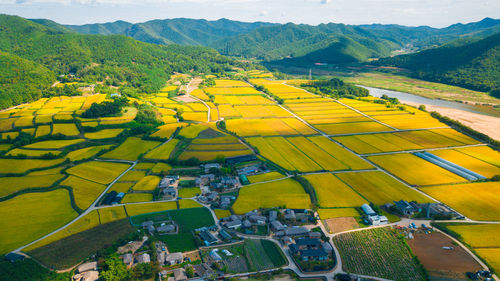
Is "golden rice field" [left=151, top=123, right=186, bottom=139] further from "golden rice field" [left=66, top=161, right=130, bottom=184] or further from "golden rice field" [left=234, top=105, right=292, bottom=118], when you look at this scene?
"golden rice field" [left=234, top=105, right=292, bottom=118]

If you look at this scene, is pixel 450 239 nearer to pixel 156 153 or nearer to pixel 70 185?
pixel 156 153

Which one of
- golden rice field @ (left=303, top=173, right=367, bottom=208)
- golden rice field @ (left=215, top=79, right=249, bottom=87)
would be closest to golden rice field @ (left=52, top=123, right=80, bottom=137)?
golden rice field @ (left=303, top=173, right=367, bottom=208)

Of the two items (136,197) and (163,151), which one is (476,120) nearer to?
(163,151)

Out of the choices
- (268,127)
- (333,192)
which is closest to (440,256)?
(333,192)

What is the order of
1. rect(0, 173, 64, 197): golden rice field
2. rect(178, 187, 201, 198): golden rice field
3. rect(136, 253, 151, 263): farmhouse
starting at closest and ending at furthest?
rect(136, 253, 151, 263): farmhouse, rect(178, 187, 201, 198): golden rice field, rect(0, 173, 64, 197): golden rice field

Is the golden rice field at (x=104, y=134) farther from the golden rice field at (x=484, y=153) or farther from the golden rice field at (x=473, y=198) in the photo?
the golden rice field at (x=484, y=153)

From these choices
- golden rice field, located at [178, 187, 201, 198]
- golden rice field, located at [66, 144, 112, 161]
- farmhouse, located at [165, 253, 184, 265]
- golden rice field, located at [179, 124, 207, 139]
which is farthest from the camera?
golden rice field, located at [179, 124, 207, 139]

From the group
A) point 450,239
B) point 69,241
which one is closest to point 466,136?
point 450,239
